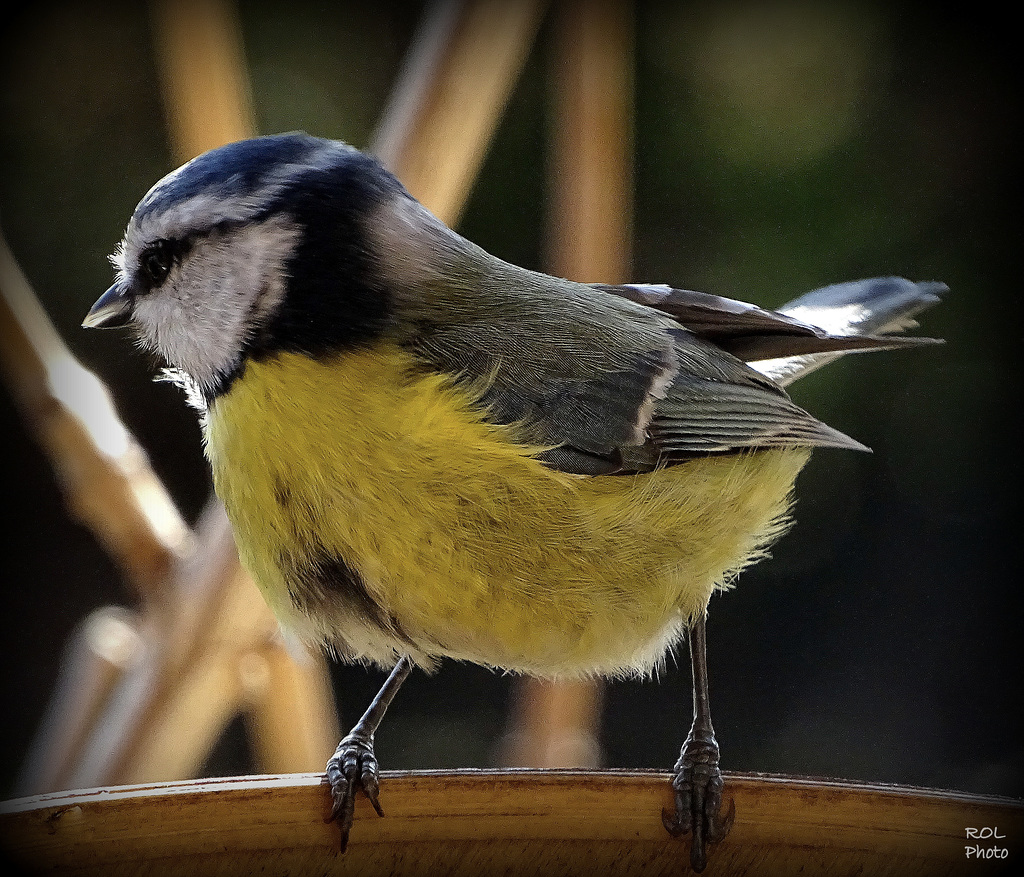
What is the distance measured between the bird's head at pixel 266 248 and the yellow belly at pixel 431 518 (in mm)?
28

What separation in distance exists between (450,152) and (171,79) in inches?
12.0

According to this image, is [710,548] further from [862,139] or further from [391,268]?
[862,139]

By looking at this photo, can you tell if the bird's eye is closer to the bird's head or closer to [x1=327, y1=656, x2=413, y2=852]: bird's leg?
the bird's head

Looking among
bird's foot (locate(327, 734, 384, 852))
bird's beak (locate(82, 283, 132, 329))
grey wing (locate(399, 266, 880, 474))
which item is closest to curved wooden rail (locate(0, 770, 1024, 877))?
bird's foot (locate(327, 734, 384, 852))

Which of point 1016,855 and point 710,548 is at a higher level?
point 710,548

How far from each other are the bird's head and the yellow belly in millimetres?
28

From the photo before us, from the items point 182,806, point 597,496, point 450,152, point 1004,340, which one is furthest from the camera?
point 1004,340

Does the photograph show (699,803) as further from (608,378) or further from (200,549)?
(200,549)

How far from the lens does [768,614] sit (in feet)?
4.27

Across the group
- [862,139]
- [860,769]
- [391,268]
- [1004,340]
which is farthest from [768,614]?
[391,268]

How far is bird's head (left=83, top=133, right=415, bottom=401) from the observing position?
0.75 m

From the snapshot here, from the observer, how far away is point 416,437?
735 millimetres

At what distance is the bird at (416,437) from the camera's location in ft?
2.42

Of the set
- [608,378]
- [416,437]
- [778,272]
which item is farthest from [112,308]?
[778,272]
